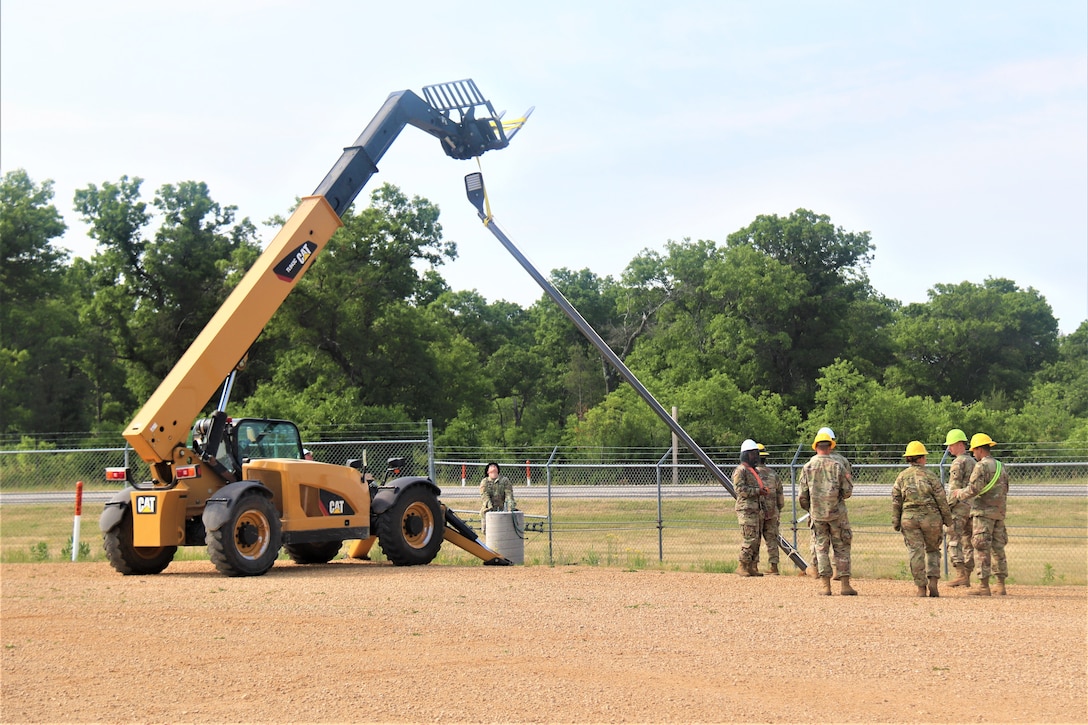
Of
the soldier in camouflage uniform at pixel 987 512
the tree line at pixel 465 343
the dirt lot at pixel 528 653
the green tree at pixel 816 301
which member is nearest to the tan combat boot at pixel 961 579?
the dirt lot at pixel 528 653

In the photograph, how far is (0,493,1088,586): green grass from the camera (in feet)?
55.0

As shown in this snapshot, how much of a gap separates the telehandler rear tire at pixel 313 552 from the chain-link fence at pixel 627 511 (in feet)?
7.14

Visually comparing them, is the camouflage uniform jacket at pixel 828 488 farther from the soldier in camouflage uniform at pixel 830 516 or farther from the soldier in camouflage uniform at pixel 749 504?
the soldier in camouflage uniform at pixel 749 504

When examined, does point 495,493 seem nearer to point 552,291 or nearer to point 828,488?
point 552,291

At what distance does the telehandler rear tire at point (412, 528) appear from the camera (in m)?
15.0

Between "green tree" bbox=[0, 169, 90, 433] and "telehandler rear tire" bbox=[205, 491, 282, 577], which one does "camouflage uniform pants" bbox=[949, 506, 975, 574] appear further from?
"green tree" bbox=[0, 169, 90, 433]

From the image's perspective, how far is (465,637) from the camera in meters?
9.07

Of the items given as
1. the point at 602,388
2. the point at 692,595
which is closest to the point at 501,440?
the point at 602,388

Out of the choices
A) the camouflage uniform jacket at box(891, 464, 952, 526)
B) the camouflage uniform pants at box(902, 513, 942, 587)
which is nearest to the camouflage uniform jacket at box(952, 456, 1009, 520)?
the camouflage uniform jacket at box(891, 464, 952, 526)

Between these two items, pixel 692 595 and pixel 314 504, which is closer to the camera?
pixel 692 595

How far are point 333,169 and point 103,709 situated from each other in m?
9.40

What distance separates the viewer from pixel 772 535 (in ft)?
46.4

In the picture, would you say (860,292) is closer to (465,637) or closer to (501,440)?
(501,440)

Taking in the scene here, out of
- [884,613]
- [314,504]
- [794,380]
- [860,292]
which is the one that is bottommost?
[884,613]
